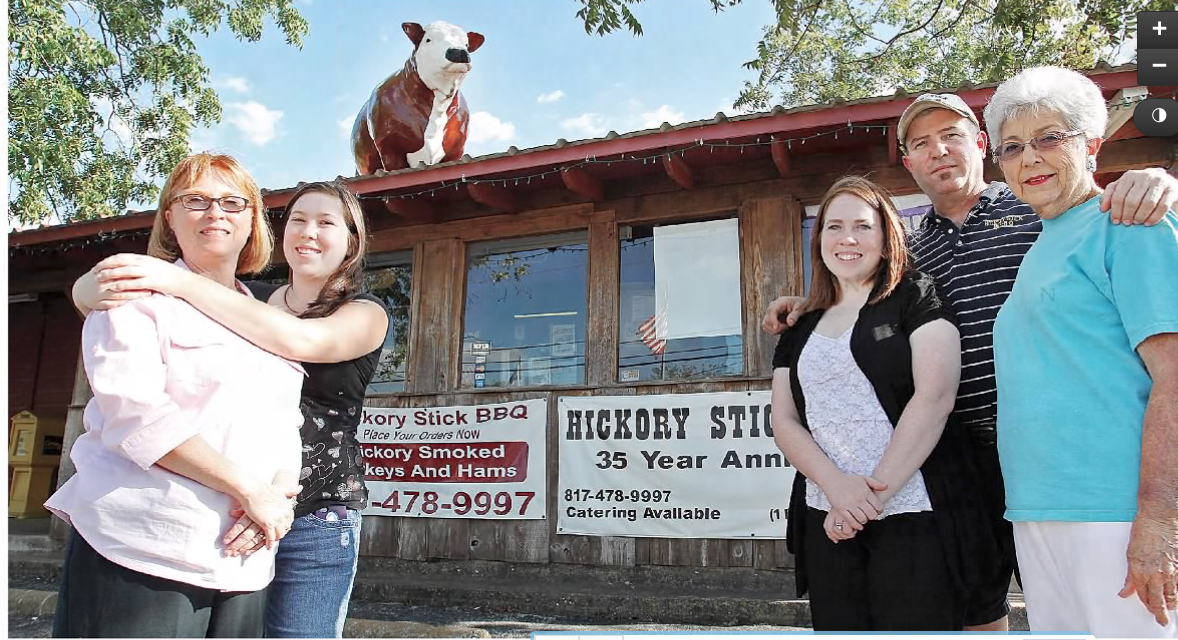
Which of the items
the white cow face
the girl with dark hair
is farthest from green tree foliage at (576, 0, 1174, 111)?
the girl with dark hair

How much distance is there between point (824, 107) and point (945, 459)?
368cm

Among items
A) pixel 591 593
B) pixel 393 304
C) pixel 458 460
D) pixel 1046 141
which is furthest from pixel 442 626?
pixel 1046 141

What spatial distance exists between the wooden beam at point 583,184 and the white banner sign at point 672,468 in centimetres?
167

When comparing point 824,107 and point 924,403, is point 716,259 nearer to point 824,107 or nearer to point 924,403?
point 824,107

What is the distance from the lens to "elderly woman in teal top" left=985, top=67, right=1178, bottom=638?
1434 mm

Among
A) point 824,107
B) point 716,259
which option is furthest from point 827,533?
point 716,259

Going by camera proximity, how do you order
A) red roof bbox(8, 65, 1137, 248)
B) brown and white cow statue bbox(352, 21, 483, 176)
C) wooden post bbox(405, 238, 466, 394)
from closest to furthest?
1. red roof bbox(8, 65, 1137, 248)
2. wooden post bbox(405, 238, 466, 394)
3. brown and white cow statue bbox(352, 21, 483, 176)

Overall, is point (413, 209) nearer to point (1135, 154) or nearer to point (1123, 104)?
point (1123, 104)

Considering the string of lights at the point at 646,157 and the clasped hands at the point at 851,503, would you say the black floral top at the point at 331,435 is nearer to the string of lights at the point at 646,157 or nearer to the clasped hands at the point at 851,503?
the clasped hands at the point at 851,503

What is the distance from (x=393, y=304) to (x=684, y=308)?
2856 millimetres

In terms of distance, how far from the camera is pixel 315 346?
5.57 feet

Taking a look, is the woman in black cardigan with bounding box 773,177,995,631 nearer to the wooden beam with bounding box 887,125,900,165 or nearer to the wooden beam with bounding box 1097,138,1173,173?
the wooden beam with bounding box 887,125,900,165

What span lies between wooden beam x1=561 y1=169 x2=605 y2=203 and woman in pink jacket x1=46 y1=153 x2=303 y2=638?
4.52m

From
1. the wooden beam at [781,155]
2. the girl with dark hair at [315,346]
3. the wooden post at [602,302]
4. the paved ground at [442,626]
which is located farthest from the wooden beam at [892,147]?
the girl with dark hair at [315,346]
